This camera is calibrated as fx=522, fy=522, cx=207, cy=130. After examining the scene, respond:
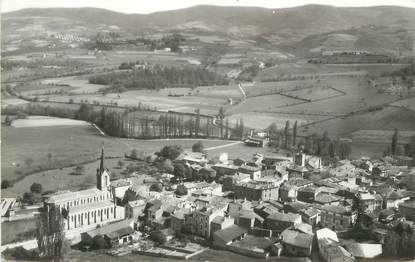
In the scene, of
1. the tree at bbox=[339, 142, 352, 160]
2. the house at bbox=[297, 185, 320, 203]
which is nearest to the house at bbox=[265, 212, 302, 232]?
the house at bbox=[297, 185, 320, 203]

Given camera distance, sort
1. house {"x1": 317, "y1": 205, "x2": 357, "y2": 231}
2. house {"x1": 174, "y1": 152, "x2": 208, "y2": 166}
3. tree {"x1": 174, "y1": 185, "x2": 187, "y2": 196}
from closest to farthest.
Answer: house {"x1": 317, "y1": 205, "x2": 357, "y2": 231}
tree {"x1": 174, "y1": 185, "x2": 187, "y2": 196}
house {"x1": 174, "y1": 152, "x2": 208, "y2": 166}

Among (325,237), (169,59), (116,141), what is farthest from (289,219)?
(116,141)

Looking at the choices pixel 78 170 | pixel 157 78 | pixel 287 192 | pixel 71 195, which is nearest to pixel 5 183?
pixel 71 195

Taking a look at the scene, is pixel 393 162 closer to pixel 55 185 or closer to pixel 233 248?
pixel 233 248

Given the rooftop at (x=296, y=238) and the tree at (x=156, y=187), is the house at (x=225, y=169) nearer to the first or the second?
the tree at (x=156, y=187)

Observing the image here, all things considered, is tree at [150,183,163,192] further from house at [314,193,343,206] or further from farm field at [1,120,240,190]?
house at [314,193,343,206]

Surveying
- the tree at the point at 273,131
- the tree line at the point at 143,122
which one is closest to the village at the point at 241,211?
the tree line at the point at 143,122

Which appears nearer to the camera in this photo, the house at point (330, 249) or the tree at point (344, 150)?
the house at point (330, 249)
